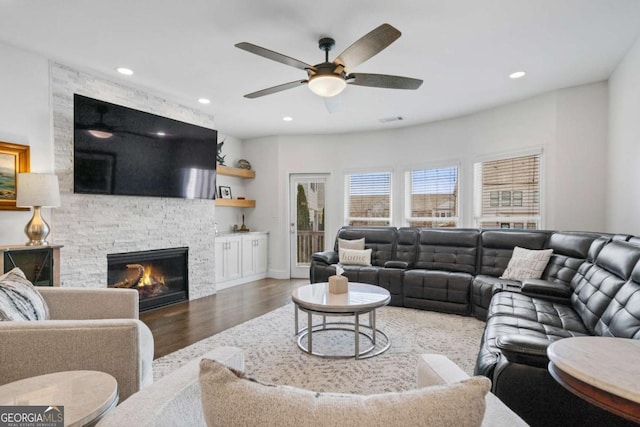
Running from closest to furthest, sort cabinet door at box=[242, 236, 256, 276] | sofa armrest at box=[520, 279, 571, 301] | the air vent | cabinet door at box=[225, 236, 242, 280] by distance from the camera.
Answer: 1. sofa armrest at box=[520, 279, 571, 301]
2. the air vent
3. cabinet door at box=[225, 236, 242, 280]
4. cabinet door at box=[242, 236, 256, 276]

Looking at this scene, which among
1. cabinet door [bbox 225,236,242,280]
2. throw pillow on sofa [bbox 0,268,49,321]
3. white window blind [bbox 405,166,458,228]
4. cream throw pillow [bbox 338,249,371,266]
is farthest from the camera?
cabinet door [bbox 225,236,242,280]

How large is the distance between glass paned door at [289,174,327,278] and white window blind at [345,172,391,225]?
1.79 feet

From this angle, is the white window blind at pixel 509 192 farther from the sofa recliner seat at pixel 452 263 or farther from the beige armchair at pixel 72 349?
the beige armchair at pixel 72 349

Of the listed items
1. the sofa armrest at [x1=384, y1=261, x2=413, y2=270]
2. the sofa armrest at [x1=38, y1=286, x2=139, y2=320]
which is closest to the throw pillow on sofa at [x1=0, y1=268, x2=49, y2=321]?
the sofa armrest at [x1=38, y1=286, x2=139, y2=320]

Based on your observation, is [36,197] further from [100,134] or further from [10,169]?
[100,134]

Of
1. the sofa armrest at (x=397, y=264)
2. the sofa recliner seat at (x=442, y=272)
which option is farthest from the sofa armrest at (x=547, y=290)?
the sofa armrest at (x=397, y=264)

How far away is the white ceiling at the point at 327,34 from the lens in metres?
2.35

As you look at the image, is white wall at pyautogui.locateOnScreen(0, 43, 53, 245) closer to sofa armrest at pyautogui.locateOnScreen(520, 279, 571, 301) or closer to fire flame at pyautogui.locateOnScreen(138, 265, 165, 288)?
fire flame at pyautogui.locateOnScreen(138, 265, 165, 288)

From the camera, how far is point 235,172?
5.91 m

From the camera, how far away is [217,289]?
5195 mm

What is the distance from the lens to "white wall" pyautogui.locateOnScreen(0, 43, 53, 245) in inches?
115

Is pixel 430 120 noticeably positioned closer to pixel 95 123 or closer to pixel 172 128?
pixel 172 128

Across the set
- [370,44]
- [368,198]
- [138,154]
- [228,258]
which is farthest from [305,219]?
[370,44]

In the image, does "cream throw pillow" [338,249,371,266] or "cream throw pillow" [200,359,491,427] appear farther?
"cream throw pillow" [338,249,371,266]
